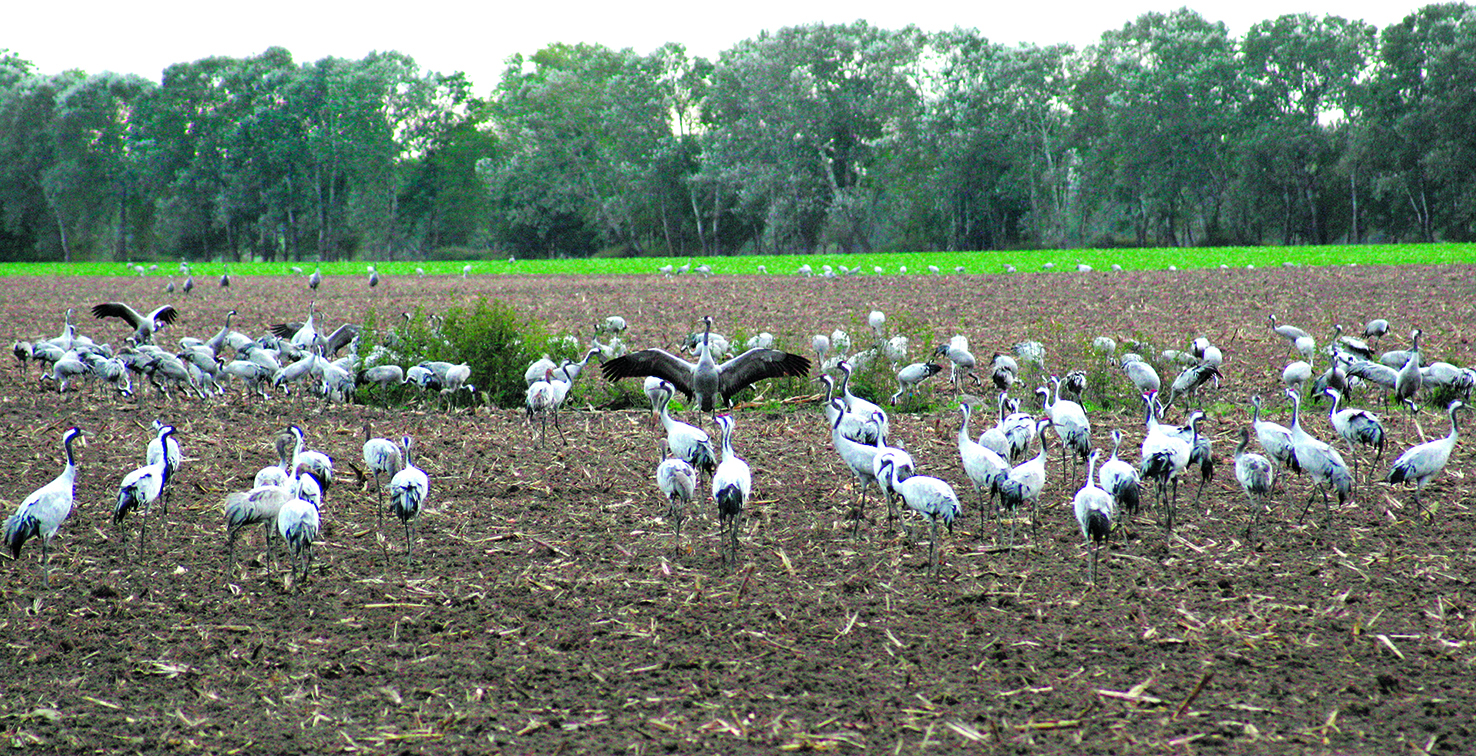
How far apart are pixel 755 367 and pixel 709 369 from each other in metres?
0.55

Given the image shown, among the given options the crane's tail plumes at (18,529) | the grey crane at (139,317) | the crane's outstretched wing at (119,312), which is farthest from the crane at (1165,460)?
the crane's outstretched wing at (119,312)

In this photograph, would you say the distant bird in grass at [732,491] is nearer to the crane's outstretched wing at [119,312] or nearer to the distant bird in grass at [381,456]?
the distant bird in grass at [381,456]

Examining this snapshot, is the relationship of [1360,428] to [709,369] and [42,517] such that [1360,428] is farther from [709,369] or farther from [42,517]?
[42,517]

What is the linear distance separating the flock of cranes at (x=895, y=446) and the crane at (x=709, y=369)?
0.8 inches

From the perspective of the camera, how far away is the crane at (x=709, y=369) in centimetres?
1288

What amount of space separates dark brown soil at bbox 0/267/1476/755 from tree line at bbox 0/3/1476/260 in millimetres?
51842

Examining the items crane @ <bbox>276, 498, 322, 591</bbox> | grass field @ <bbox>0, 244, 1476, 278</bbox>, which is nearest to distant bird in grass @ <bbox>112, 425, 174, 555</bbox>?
crane @ <bbox>276, 498, 322, 591</bbox>

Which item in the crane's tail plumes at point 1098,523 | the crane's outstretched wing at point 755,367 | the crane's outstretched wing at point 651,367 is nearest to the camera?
the crane's tail plumes at point 1098,523

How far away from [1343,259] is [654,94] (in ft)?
134

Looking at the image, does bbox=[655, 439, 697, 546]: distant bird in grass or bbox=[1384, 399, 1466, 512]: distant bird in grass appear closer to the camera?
bbox=[655, 439, 697, 546]: distant bird in grass

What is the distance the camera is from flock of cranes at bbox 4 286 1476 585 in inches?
293

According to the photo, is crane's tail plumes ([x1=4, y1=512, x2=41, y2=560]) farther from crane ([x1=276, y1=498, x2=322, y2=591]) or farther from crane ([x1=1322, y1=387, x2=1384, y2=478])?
crane ([x1=1322, y1=387, x2=1384, y2=478])

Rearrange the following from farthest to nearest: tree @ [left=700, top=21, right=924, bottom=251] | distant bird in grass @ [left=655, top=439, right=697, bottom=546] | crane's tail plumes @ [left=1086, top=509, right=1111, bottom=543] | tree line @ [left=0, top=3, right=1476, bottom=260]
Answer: tree @ [left=700, top=21, right=924, bottom=251] < tree line @ [left=0, top=3, right=1476, bottom=260] < distant bird in grass @ [left=655, top=439, right=697, bottom=546] < crane's tail plumes @ [left=1086, top=509, right=1111, bottom=543]

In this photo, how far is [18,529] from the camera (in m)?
7.21
